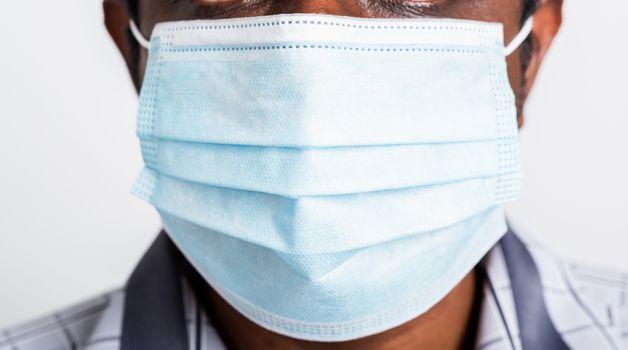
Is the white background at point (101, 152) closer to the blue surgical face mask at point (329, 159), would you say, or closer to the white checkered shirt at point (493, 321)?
the white checkered shirt at point (493, 321)

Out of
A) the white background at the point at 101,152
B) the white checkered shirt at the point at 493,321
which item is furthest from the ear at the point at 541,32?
the white background at the point at 101,152

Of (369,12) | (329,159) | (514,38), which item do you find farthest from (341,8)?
(514,38)

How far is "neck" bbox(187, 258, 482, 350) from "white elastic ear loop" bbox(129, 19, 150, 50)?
1.22 feet

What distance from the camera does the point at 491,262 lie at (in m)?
1.40

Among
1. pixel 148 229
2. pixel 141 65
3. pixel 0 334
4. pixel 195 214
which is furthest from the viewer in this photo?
pixel 148 229

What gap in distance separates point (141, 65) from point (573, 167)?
3.76 ft

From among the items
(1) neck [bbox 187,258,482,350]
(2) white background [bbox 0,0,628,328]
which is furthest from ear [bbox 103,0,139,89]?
(2) white background [bbox 0,0,628,328]

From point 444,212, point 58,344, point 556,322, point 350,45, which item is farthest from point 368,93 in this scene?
point 58,344

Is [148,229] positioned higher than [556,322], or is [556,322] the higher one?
[556,322]

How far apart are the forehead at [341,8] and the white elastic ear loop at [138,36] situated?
0.03 metres

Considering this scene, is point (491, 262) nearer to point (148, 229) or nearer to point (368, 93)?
point (368, 93)

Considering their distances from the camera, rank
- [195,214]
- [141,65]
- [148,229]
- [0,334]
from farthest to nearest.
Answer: [148,229] → [0,334] → [141,65] → [195,214]

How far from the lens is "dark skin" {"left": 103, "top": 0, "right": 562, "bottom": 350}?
1.15 metres

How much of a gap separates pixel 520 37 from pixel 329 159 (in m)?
0.41
